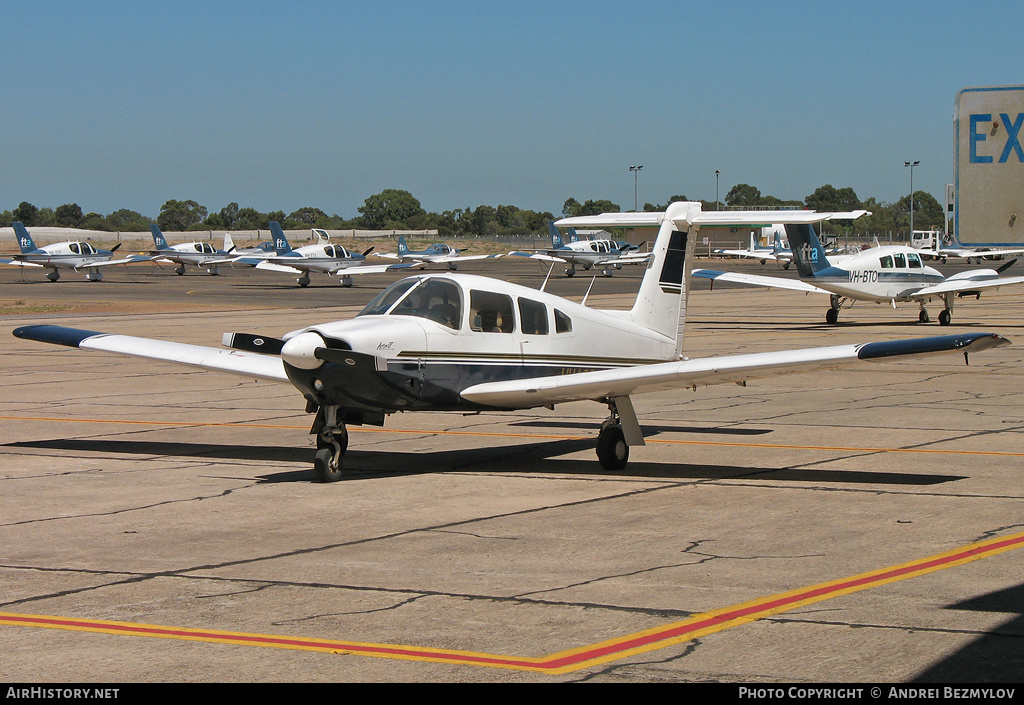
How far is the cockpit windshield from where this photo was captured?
1234 centimetres

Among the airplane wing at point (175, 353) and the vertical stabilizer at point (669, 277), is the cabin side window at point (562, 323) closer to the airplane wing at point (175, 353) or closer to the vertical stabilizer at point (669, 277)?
the vertical stabilizer at point (669, 277)

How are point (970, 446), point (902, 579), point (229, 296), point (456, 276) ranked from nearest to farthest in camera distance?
point (902, 579), point (456, 276), point (970, 446), point (229, 296)

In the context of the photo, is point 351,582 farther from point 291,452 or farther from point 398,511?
point 291,452

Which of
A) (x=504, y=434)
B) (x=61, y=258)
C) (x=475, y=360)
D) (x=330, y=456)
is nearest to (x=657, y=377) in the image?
(x=475, y=360)

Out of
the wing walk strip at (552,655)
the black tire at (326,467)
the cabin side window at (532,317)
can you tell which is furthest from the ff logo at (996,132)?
the black tire at (326,467)

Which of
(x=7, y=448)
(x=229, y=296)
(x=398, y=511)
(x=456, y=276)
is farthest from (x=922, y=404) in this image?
(x=229, y=296)

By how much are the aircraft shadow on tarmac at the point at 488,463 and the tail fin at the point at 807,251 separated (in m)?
22.5

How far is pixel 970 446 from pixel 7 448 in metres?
11.9

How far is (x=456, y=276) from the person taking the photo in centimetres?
1281

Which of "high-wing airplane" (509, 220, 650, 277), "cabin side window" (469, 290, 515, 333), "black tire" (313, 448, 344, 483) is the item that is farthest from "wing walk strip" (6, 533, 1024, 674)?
"high-wing airplane" (509, 220, 650, 277)

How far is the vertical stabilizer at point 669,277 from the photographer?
48.6ft

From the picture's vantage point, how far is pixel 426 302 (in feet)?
40.8

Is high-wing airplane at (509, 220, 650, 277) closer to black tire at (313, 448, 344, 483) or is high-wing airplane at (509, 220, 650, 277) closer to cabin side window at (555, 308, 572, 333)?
cabin side window at (555, 308, 572, 333)
